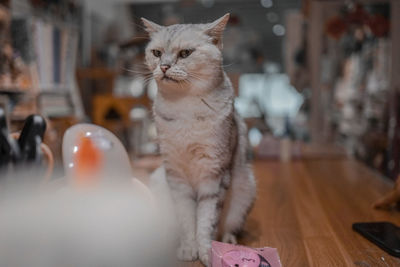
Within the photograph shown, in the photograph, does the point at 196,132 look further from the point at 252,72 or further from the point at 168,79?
the point at 252,72

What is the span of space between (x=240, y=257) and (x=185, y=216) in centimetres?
24

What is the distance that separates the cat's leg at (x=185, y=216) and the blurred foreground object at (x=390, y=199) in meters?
0.89

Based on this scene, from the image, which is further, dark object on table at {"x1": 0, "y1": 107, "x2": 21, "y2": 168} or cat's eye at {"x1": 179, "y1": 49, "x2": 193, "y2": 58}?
cat's eye at {"x1": 179, "y1": 49, "x2": 193, "y2": 58}

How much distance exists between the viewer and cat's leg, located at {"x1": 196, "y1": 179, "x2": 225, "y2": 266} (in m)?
1.01

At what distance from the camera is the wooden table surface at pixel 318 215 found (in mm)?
1074

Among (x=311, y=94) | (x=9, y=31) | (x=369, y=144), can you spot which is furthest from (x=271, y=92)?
(x=9, y=31)

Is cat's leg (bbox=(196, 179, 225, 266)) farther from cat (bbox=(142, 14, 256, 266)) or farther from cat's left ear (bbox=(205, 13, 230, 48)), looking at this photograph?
cat's left ear (bbox=(205, 13, 230, 48))

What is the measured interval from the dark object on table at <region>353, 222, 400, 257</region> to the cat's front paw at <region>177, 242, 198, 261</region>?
564mm

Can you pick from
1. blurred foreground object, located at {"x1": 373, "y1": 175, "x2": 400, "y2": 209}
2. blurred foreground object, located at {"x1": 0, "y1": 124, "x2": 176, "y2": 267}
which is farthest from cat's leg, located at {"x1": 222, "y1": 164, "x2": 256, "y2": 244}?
blurred foreground object, located at {"x1": 373, "y1": 175, "x2": 400, "y2": 209}

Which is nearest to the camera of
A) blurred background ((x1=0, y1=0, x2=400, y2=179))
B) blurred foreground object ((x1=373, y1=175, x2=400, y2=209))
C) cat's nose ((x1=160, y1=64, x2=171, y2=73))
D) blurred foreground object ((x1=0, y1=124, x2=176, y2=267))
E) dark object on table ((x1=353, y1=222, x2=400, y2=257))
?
blurred foreground object ((x1=0, y1=124, x2=176, y2=267))

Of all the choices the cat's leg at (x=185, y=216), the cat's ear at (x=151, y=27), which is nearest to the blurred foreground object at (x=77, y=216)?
the cat's leg at (x=185, y=216)

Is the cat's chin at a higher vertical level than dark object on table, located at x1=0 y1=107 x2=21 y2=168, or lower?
higher

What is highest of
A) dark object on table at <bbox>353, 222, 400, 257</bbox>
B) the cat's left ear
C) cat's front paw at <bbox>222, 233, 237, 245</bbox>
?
the cat's left ear

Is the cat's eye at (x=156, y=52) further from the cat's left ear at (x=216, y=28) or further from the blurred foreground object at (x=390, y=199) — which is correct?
the blurred foreground object at (x=390, y=199)
